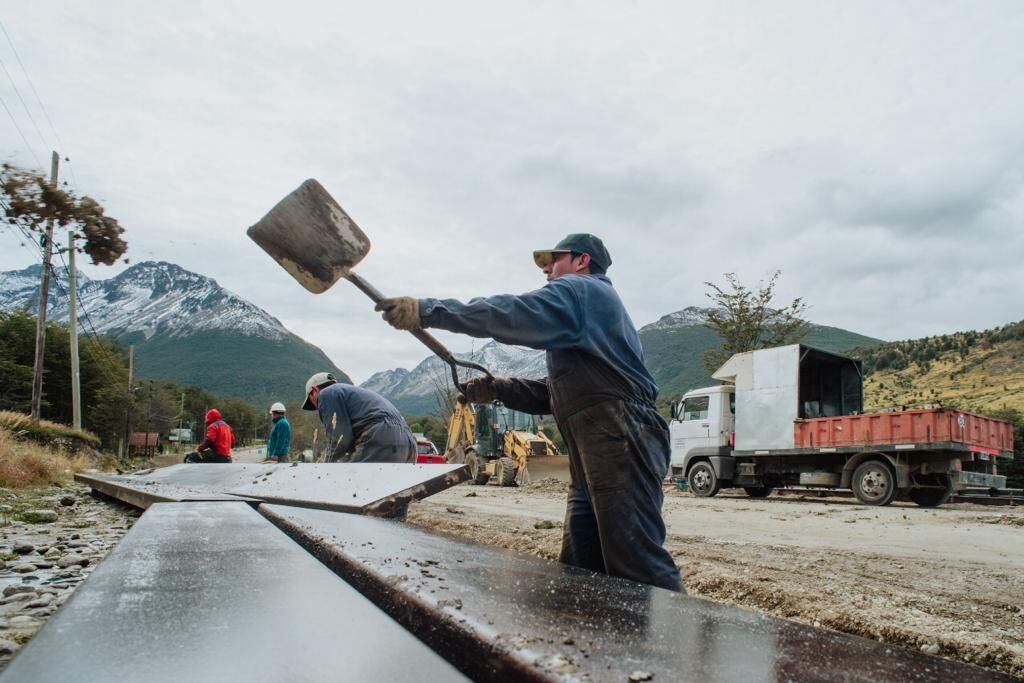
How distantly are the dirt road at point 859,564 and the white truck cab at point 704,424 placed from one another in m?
4.40

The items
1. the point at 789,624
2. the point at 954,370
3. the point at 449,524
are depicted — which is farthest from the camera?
the point at 954,370

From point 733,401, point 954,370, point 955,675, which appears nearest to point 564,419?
point 955,675

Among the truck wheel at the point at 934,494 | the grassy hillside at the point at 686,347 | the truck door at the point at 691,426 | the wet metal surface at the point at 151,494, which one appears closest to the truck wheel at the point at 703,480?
the truck door at the point at 691,426

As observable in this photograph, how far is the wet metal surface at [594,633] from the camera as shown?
0.92 metres

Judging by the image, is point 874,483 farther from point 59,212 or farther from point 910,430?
point 59,212

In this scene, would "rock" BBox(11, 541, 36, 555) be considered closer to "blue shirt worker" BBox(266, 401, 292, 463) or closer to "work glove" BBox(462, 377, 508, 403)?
"work glove" BBox(462, 377, 508, 403)

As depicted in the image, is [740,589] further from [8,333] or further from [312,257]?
[8,333]

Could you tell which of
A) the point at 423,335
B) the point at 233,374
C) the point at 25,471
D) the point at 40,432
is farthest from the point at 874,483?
the point at 233,374

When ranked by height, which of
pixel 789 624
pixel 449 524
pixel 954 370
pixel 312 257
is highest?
pixel 954 370

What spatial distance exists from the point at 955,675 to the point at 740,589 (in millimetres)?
3350

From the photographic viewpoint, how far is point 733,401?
1496cm

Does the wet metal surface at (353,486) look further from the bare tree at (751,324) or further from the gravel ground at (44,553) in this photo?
the bare tree at (751,324)

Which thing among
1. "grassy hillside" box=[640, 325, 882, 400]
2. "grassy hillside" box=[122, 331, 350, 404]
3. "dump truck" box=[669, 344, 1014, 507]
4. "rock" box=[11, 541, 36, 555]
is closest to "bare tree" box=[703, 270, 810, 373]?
"dump truck" box=[669, 344, 1014, 507]

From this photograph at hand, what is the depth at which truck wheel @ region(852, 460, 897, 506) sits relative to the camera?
11.8 m
